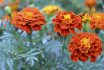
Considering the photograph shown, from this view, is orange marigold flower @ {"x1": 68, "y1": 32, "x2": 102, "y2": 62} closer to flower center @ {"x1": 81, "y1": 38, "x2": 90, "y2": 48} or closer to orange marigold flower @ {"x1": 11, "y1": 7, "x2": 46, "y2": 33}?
flower center @ {"x1": 81, "y1": 38, "x2": 90, "y2": 48}

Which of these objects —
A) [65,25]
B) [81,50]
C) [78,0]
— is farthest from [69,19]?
[78,0]

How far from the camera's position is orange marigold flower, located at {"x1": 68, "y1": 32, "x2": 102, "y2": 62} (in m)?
1.42

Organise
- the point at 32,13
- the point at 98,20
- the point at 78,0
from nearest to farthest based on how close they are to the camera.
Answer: the point at 32,13, the point at 98,20, the point at 78,0

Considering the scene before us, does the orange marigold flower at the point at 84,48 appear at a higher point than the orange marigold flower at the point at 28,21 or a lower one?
lower

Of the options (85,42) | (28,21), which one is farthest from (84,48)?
(28,21)

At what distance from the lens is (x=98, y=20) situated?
1.68m

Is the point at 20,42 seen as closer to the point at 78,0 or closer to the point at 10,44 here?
the point at 10,44

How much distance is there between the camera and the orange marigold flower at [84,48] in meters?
1.42

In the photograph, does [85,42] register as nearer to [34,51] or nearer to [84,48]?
[84,48]

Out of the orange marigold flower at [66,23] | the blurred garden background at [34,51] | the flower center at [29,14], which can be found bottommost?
the blurred garden background at [34,51]

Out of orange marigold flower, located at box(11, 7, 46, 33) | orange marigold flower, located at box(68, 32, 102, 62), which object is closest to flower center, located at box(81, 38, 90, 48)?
orange marigold flower, located at box(68, 32, 102, 62)

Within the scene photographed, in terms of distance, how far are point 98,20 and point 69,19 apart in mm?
246

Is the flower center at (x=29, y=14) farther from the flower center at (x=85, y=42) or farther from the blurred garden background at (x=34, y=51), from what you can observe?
the flower center at (x=85, y=42)

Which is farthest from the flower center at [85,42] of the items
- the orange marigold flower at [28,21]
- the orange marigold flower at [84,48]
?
the orange marigold flower at [28,21]
